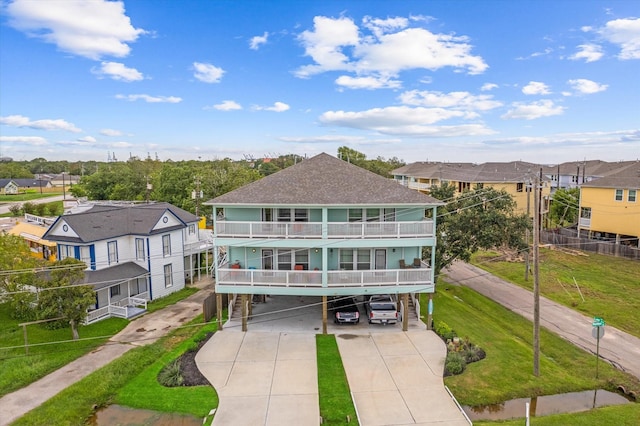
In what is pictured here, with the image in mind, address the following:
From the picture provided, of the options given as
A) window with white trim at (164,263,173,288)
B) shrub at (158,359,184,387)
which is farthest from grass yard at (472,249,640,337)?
window with white trim at (164,263,173,288)

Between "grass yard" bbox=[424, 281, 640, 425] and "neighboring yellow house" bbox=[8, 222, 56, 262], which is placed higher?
"neighboring yellow house" bbox=[8, 222, 56, 262]

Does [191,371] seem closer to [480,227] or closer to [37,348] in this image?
[37,348]

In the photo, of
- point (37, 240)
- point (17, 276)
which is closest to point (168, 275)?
point (17, 276)

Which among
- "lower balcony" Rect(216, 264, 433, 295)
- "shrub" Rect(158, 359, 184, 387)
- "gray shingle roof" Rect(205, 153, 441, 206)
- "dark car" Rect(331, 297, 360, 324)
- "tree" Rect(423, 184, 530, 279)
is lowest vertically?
"shrub" Rect(158, 359, 184, 387)

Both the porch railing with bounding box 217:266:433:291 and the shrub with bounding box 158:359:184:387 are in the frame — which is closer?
the shrub with bounding box 158:359:184:387

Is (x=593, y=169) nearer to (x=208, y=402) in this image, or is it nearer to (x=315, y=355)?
(x=315, y=355)

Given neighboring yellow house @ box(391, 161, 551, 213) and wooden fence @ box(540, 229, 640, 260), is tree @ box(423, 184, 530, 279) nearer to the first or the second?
wooden fence @ box(540, 229, 640, 260)

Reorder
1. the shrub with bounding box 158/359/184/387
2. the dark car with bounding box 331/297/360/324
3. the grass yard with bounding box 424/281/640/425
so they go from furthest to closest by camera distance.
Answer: the dark car with bounding box 331/297/360/324
the shrub with bounding box 158/359/184/387
the grass yard with bounding box 424/281/640/425

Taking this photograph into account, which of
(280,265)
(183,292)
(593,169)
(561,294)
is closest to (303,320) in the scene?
(280,265)
